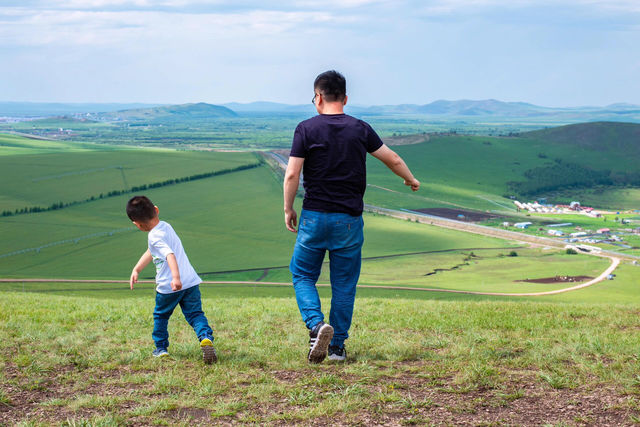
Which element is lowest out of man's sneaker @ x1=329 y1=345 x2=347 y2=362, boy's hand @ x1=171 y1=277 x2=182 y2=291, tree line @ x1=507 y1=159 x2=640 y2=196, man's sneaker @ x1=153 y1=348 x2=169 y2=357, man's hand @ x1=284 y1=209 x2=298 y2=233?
tree line @ x1=507 y1=159 x2=640 y2=196

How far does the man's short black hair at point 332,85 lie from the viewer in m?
7.27

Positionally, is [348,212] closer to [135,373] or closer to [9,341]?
[135,373]

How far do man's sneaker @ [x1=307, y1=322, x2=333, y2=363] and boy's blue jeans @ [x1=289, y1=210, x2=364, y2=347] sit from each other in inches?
5.7

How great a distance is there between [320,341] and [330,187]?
1847 millimetres

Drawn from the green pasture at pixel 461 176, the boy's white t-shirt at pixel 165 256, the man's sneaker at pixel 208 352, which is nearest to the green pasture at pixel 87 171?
the green pasture at pixel 461 176

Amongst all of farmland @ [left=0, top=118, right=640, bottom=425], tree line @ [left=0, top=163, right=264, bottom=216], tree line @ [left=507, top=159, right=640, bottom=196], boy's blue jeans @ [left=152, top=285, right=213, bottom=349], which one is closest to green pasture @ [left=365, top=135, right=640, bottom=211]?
tree line @ [left=507, top=159, right=640, bottom=196]

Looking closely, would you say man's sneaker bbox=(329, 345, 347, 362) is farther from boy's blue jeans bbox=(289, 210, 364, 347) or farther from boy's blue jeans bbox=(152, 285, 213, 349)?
boy's blue jeans bbox=(152, 285, 213, 349)

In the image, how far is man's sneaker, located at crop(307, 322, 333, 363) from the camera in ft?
22.8

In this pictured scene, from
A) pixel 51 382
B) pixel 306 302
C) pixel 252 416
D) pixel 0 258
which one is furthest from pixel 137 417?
pixel 0 258

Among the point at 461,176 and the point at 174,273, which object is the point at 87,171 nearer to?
the point at 461,176

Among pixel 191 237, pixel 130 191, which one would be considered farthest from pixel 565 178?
pixel 191 237

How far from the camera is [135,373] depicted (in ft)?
23.5

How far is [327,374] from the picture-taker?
685cm

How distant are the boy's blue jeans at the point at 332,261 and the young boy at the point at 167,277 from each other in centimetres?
136
